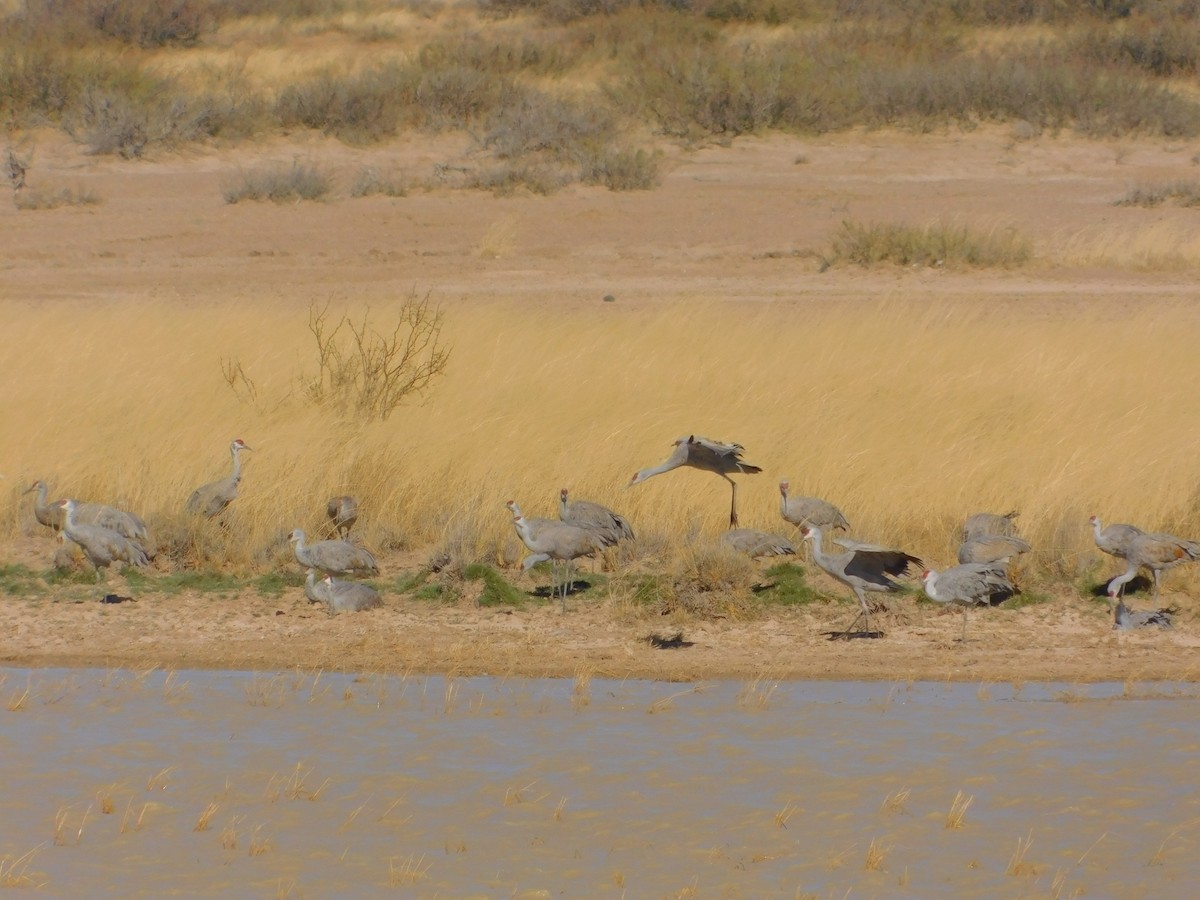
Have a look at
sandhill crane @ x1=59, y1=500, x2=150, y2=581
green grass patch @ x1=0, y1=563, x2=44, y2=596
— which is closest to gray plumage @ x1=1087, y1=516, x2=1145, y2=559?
sandhill crane @ x1=59, y1=500, x2=150, y2=581

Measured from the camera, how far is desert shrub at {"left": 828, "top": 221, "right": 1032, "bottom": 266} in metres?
19.6

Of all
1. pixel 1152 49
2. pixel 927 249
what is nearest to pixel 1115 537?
pixel 927 249

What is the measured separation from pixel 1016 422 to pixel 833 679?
167 inches

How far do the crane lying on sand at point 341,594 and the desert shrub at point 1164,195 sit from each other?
16.4 meters

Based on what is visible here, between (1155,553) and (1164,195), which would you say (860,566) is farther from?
(1164,195)

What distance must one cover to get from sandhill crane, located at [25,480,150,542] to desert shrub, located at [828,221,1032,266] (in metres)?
11.5

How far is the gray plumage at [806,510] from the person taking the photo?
376 inches

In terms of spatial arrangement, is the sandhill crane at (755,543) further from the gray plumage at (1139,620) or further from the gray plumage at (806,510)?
the gray plumage at (1139,620)

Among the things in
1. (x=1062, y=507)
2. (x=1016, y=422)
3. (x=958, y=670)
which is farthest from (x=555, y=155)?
(x=958, y=670)

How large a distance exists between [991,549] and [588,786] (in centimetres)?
316

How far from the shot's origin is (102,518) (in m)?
9.45

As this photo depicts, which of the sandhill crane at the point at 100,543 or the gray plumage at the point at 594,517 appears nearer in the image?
the sandhill crane at the point at 100,543

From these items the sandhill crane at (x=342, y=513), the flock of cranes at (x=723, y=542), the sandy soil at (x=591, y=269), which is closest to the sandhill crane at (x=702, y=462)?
the flock of cranes at (x=723, y=542)

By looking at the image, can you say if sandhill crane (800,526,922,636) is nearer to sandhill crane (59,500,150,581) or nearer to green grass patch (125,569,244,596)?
green grass patch (125,569,244,596)
